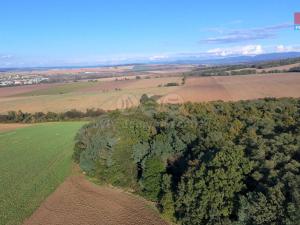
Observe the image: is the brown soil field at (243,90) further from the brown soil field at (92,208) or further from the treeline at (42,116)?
the brown soil field at (92,208)

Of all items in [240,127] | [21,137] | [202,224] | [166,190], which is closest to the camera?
[202,224]

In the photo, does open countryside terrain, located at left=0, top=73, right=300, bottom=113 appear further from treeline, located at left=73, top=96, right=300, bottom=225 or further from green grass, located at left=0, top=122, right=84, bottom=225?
treeline, located at left=73, top=96, right=300, bottom=225

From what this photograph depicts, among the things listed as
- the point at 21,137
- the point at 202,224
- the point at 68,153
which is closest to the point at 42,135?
the point at 21,137

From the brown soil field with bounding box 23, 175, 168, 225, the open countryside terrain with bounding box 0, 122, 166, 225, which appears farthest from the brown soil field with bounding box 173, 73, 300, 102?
the brown soil field with bounding box 23, 175, 168, 225

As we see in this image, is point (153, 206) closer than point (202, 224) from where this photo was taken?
No

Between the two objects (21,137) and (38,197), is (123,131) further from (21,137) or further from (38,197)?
(21,137)

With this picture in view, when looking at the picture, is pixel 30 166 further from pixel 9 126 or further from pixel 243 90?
pixel 243 90
